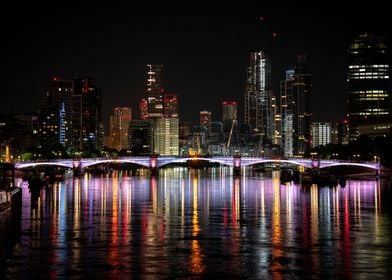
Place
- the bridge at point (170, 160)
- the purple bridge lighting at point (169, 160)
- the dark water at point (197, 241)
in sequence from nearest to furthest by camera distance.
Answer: the dark water at point (197, 241) → the purple bridge lighting at point (169, 160) → the bridge at point (170, 160)

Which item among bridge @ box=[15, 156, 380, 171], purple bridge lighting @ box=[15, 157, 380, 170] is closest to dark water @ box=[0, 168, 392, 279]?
purple bridge lighting @ box=[15, 157, 380, 170]

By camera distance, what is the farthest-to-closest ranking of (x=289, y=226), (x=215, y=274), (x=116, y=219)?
1. (x=116, y=219)
2. (x=289, y=226)
3. (x=215, y=274)

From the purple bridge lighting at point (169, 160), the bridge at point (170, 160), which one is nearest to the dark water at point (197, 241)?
the purple bridge lighting at point (169, 160)

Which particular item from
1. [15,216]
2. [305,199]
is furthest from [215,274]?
[305,199]

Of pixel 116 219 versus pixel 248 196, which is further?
pixel 248 196

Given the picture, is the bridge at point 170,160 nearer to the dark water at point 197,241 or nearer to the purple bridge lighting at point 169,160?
the purple bridge lighting at point 169,160

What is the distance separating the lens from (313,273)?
35281mm

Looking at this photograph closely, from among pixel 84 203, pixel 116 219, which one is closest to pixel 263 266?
pixel 116 219

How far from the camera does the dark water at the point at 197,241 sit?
35875mm

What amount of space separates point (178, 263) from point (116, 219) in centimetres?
2287

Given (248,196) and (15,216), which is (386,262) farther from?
(248,196)

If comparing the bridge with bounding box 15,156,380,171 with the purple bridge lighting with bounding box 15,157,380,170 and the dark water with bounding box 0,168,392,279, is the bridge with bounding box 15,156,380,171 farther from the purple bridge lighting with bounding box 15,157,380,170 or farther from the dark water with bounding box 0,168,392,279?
the dark water with bounding box 0,168,392,279

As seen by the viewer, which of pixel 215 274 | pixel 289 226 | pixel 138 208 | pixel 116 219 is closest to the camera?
pixel 215 274

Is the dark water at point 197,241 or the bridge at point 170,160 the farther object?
the bridge at point 170,160
